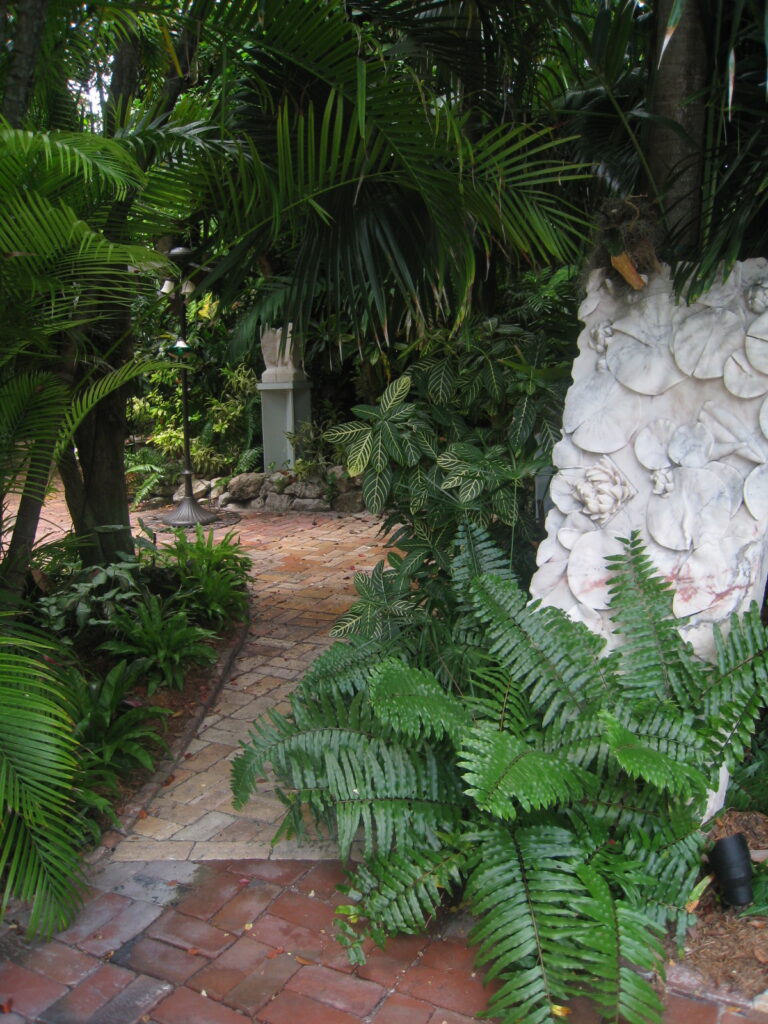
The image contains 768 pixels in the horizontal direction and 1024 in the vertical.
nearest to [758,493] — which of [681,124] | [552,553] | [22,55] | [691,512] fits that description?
[691,512]

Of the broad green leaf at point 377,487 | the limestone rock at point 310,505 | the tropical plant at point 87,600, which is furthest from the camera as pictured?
the limestone rock at point 310,505

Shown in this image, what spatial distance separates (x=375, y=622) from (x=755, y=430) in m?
1.56

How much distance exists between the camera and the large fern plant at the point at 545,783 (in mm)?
1874

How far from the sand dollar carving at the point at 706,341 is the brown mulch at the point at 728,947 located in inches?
59.3

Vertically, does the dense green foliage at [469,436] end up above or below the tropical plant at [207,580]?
above

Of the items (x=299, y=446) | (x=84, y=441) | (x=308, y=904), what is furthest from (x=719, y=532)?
(x=299, y=446)

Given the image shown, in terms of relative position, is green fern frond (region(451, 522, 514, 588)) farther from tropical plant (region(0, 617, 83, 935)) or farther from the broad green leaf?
tropical plant (region(0, 617, 83, 935))

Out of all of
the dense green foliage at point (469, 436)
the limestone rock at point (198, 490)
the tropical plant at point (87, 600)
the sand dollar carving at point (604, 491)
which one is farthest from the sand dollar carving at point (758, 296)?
the limestone rock at point (198, 490)

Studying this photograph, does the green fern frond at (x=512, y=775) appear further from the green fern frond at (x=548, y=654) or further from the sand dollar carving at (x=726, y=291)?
the sand dollar carving at (x=726, y=291)

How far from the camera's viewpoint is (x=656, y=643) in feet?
7.75

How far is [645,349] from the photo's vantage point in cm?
262

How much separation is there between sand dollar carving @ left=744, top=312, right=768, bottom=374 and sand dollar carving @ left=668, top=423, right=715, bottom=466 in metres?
0.24

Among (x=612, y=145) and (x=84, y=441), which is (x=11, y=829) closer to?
(x=84, y=441)

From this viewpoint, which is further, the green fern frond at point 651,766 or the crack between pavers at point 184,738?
the crack between pavers at point 184,738
